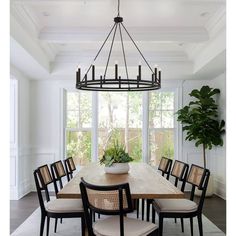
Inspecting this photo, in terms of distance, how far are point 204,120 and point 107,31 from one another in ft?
8.68

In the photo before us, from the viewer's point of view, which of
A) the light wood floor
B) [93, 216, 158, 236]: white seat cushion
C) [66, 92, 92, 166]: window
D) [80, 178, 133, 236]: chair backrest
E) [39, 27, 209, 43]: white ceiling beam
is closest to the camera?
[80, 178, 133, 236]: chair backrest

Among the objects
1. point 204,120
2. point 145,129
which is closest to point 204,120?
point 204,120

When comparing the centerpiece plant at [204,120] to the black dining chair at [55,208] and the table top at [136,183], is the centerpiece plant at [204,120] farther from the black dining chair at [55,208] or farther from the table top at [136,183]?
the black dining chair at [55,208]

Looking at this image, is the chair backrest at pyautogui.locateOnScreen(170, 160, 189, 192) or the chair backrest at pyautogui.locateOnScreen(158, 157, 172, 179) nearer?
the chair backrest at pyautogui.locateOnScreen(170, 160, 189, 192)

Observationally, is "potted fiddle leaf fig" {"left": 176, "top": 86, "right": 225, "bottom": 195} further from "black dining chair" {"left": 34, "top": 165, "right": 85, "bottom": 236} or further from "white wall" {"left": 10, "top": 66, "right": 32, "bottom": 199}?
"black dining chair" {"left": 34, "top": 165, "right": 85, "bottom": 236}

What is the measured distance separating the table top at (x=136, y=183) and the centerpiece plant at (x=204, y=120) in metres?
2.13

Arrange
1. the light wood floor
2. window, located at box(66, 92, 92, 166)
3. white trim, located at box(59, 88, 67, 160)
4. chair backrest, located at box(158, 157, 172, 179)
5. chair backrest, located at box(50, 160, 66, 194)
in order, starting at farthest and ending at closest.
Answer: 1. window, located at box(66, 92, 92, 166)
2. white trim, located at box(59, 88, 67, 160)
3. chair backrest, located at box(158, 157, 172, 179)
4. the light wood floor
5. chair backrest, located at box(50, 160, 66, 194)

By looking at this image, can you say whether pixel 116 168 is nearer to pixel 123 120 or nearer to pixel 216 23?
pixel 216 23

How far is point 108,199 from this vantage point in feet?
7.94

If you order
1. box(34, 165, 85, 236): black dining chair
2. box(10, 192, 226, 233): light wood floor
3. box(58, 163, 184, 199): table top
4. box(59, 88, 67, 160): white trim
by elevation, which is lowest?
box(10, 192, 226, 233): light wood floor

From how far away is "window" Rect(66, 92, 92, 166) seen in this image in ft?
22.2

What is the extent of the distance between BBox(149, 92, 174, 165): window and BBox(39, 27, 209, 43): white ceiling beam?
2250mm

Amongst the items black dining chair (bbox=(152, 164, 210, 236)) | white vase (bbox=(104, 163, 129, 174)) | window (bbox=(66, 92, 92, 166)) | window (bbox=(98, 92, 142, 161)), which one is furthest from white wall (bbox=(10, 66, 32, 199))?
black dining chair (bbox=(152, 164, 210, 236))
